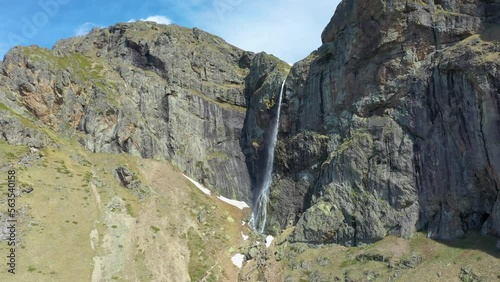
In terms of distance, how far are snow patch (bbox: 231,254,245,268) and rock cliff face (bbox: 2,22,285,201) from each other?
23.5m

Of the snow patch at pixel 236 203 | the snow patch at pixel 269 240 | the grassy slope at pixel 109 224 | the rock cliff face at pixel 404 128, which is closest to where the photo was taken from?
the rock cliff face at pixel 404 128

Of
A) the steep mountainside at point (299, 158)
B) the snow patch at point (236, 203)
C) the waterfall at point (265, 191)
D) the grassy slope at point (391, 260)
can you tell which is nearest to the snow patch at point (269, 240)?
the steep mountainside at point (299, 158)

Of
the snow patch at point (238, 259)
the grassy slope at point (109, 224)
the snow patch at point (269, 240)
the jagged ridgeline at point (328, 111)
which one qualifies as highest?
the jagged ridgeline at point (328, 111)

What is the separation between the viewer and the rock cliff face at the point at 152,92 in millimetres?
79812

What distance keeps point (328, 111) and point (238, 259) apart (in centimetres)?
3182

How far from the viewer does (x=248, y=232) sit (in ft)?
240

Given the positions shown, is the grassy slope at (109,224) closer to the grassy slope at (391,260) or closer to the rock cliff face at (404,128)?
the grassy slope at (391,260)

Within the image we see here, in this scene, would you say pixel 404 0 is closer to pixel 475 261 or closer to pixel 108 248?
pixel 475 261

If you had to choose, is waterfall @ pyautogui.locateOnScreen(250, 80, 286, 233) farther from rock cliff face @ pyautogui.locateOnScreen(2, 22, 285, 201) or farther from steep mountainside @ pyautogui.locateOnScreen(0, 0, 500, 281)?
rock cliff face @ pyautogui.locateOnScreen(2, 22, 285, 201)

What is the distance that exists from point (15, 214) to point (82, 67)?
50.2 m

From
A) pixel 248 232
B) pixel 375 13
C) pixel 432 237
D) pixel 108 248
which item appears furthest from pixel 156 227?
pixel 375 13

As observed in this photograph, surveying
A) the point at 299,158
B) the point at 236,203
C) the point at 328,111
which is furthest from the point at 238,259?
the point at 328,111

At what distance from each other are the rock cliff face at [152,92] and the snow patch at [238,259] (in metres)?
23.5

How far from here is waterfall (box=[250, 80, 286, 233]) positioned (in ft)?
259
